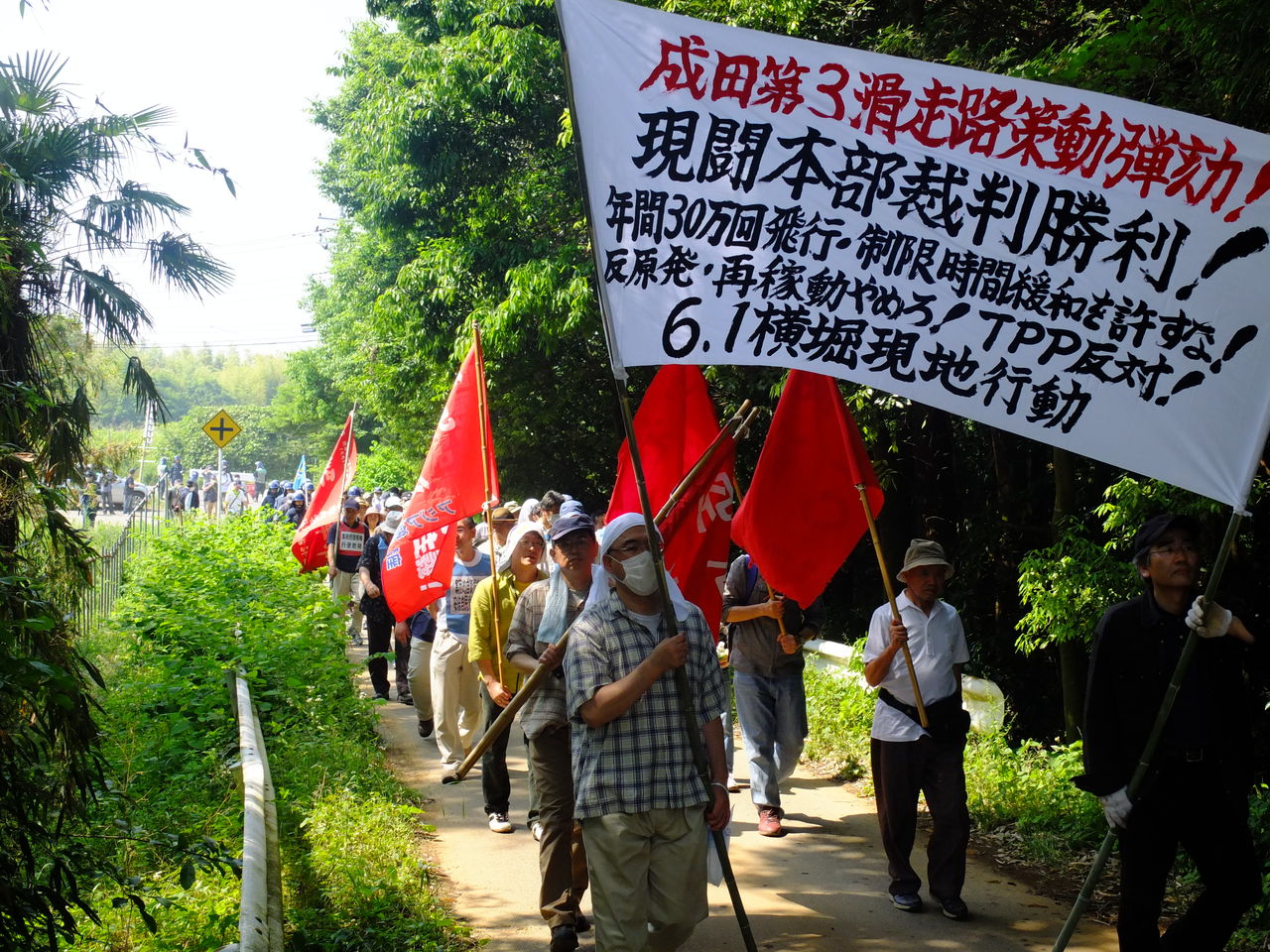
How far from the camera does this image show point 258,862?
12.9 ft

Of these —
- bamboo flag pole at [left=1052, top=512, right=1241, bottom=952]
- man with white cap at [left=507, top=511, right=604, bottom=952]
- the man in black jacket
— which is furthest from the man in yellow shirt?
bamboo flag pole at [left=1052, top=512, right=1241, bottom=952]

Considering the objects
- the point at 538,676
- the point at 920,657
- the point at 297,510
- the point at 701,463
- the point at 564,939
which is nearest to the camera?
the point at 701,463

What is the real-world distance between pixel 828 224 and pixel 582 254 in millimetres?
12739

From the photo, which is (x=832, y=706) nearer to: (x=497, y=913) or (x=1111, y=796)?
(x=497, y=913)

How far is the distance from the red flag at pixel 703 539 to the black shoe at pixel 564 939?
156 cm

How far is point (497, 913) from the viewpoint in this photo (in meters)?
6.57

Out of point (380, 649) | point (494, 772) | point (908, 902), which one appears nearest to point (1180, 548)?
point (908, 902)

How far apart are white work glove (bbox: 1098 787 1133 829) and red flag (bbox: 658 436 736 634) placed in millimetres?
2032

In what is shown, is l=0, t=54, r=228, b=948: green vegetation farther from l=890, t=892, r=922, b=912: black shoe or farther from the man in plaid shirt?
l=890, t=892, r=922, b=912: black shoe

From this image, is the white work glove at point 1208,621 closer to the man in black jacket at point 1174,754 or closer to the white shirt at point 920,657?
the man in black jacket at point 1174,754

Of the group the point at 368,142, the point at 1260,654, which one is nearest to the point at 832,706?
the point at 1260,654

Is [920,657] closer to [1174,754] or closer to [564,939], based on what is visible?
[1174,754]

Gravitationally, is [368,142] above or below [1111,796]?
above

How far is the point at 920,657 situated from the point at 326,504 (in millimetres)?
8950
